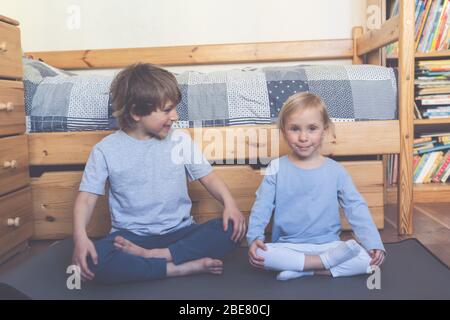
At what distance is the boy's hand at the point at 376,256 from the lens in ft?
3.23

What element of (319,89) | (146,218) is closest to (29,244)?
(146,218)

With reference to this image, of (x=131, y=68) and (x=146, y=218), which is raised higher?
(x=131, y=68)

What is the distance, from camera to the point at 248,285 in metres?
0.95

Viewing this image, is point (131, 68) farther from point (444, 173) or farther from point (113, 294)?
point (444, 173)

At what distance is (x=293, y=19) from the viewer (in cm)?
205

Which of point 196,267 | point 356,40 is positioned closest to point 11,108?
point 196,267

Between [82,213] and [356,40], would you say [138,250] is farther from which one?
[356,40]

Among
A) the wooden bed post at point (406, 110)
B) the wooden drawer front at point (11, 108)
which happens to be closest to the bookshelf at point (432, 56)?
the wooden bed post at point (406, 110)

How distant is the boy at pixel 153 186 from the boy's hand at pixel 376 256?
28 cm

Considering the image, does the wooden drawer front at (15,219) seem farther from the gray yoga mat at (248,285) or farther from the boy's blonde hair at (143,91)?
the boy's blonde hair at (143,91)

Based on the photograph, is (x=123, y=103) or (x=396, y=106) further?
(x=396, y=106)

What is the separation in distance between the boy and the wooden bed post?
51cm
